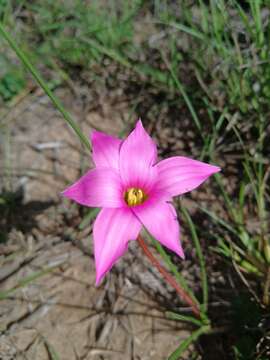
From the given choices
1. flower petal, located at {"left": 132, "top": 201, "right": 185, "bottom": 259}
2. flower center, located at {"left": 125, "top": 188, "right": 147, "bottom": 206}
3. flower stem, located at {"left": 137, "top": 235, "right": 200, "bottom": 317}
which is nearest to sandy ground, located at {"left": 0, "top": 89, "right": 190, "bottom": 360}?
flower stem, located at {"left": 137, "top": 235, "right": 200, "bottom": 317}

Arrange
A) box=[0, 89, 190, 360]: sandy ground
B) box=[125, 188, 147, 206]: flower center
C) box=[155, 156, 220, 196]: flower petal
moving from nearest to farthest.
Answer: box=[155, 156, 220, 196]: flower petal, box=[125, 188, 147, 206]: flower center, box=[0, 89, 190, 360]: sandy ground

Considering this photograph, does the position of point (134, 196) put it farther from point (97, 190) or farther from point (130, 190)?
point (97, 190)

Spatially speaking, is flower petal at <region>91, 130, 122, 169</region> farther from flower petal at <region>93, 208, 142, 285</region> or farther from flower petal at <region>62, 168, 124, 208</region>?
flower petal at <region>93, 208, 142, 285</region>

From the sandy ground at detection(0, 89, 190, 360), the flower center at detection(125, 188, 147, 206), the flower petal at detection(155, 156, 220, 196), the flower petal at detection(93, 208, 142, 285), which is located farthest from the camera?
the sandy ground at detection(0, 89, 190, 360)

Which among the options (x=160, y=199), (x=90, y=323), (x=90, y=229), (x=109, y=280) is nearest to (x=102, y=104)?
(x=90, y=229)

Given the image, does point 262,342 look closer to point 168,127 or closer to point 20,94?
point 168,127

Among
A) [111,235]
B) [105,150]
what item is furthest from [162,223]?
[105,150]
